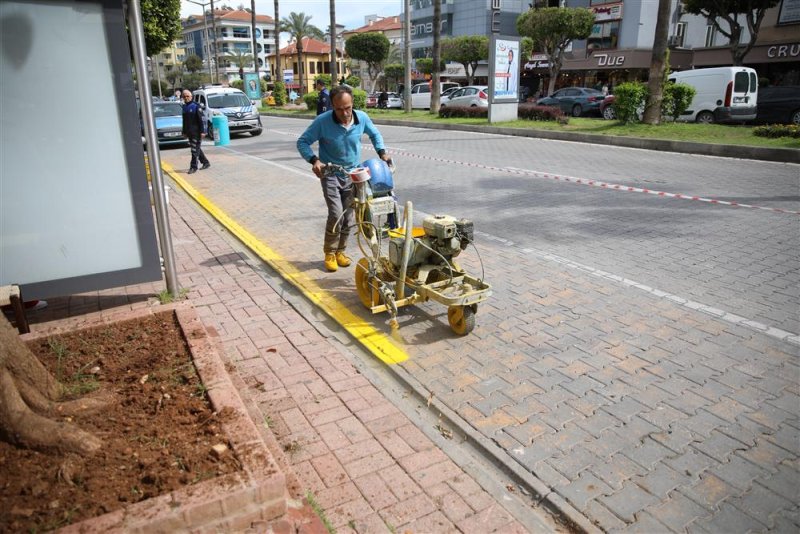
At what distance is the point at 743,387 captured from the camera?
12.1 ft

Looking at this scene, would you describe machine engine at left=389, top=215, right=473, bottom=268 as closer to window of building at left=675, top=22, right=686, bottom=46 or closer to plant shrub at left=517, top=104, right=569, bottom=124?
plant shrub at left=517, top=104, right=569, bottom=124

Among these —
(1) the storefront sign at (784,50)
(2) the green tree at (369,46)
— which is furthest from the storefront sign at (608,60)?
(2) the green tree at (369,46)

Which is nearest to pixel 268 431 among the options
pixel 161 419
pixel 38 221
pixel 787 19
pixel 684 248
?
pixel 161 419

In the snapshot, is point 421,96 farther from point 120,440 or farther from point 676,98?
point 120,440

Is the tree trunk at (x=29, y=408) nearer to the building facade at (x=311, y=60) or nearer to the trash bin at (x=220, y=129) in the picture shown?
the trash bin at (x=220, y=129)

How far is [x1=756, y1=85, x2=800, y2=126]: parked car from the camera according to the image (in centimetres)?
1961

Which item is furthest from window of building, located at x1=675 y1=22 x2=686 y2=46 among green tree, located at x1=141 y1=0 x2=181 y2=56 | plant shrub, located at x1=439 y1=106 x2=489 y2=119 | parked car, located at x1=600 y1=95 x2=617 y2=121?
green tree, located at x1=141 y1=0 x2=181 y2=56

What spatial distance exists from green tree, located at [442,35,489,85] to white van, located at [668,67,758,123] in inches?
1157

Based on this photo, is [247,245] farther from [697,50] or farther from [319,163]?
[697,50]

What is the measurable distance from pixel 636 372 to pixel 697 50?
128ft

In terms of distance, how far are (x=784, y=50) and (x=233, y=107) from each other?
96.5 ft

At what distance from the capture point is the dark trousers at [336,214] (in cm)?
573

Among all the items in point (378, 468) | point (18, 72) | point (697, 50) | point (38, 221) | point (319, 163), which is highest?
point (697, 50)

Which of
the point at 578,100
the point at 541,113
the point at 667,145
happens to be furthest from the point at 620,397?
the point at 578,100
